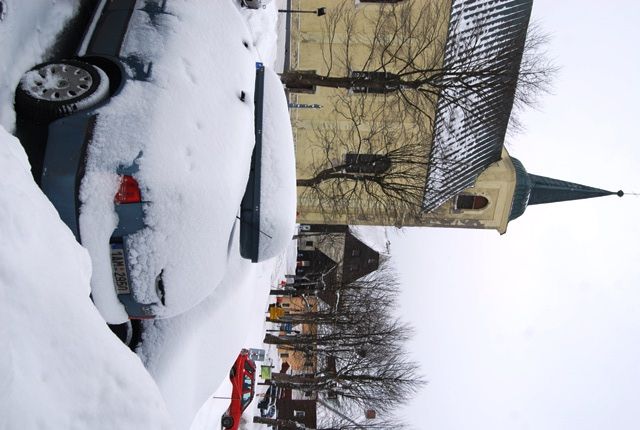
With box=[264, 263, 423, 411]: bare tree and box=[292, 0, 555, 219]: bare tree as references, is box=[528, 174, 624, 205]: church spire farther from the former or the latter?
box=[264, 263, 423, 411]: bare tree

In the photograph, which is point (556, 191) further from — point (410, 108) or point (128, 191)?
point (128, 191)

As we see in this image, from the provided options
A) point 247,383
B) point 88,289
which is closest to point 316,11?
point 247,383

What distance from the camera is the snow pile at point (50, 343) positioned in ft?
8.29

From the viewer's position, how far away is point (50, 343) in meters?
2.76

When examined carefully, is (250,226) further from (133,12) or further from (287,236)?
(133,12)

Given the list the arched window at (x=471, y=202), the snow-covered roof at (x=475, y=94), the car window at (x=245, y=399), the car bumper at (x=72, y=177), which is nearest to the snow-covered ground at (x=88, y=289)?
the car bumper at (x=72, y=177)

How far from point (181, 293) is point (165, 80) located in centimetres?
231

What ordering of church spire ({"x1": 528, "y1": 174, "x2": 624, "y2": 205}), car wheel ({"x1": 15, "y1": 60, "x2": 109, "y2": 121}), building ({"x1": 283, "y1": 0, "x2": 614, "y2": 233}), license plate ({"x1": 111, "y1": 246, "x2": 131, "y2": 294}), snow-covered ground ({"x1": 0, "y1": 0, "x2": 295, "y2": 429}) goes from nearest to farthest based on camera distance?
snow-covered ground ({"x1": 0, "y1": 0, "x2": 295, "y2": 429})
car wheel ({"x1": 15, "y1": 60, "x2": 109, "y2": 121})
license plate ({"x1": 111, "y1": 246, "x2": 131, "y2": 294})
building ({"x1": 283, "y1": 0, "x2": 614, "y2": 233})
church spire ({"x1": 528, "y1": 174, "x2": 624, "y2": 205})

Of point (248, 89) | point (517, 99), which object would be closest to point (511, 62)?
point (517, 99)

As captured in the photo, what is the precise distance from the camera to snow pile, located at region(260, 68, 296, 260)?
6.18 meters

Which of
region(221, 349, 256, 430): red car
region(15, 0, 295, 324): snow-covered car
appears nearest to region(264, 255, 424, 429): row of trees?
region(221, 349, 256, 430): red car

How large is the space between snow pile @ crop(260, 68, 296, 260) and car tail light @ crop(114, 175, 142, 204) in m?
1.67

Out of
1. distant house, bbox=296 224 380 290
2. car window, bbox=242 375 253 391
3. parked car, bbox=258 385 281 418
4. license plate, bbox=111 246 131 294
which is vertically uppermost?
license plate, bbox=111 246 131 294

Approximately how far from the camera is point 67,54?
19.6ft
